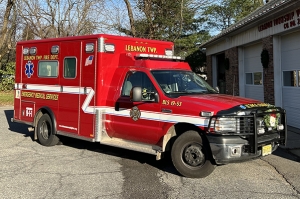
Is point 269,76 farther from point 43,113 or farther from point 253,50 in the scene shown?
point 43,113

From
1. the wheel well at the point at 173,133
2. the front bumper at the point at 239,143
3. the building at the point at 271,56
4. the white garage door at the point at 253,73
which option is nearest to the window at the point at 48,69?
the wheel well at the point at 173,133

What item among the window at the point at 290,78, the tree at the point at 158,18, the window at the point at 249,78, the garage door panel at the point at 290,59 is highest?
the tree at the point at 158,18

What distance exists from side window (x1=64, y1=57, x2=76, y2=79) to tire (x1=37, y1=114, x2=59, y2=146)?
1.32m

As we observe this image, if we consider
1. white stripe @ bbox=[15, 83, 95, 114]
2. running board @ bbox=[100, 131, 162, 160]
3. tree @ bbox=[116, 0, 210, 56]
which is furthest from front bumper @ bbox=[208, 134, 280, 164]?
tree @ bbox=[116, 0, 210, 56]

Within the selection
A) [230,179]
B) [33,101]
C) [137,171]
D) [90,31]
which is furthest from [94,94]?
[90,31]

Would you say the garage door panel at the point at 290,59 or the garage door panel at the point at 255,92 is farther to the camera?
the garage door panel at the point at 255,92

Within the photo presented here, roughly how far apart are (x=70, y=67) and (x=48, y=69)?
0.88 metres

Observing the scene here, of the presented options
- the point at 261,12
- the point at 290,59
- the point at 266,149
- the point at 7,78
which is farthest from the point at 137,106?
the point at 7,78

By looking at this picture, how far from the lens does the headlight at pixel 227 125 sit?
15.6 ft

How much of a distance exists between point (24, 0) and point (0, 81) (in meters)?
8.29

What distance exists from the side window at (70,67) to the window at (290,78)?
7.52 m

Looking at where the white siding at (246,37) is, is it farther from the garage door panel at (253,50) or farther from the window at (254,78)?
the window at (254,78)

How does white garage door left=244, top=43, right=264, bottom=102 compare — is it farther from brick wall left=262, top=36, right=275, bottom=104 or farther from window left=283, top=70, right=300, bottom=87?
window left=283, top=70, right=300, bottom=87

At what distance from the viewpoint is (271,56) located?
11.5 m
